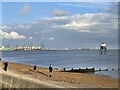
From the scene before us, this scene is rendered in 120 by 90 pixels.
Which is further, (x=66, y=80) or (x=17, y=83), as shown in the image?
(x=66, y=80)

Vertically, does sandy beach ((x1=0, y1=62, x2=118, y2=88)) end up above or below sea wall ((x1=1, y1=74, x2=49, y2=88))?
below

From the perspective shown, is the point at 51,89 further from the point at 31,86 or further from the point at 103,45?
the point at 103,45

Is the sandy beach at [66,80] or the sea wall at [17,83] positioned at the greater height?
the sea wall at [17,83]

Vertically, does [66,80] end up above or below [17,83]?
below

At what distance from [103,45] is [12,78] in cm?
9566

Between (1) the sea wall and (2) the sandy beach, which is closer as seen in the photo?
(1) the sea wall

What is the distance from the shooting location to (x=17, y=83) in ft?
54.1

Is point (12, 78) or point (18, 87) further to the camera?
point (12, 78)

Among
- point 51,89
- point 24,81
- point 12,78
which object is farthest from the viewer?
point 12,78

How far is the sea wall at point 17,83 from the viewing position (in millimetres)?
14338

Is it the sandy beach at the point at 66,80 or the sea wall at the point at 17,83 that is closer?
the sea wall at the point at 17,83

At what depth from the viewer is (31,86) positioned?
14594 mm

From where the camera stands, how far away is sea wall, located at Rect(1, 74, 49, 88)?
1434 cm

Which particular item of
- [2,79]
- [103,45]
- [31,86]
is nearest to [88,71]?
[2,79]
